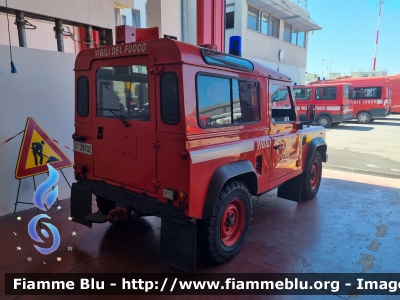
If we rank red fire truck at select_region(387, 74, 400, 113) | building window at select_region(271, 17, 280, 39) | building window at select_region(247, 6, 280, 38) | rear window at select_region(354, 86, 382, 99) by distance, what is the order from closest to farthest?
1. rear window at select_region(354, 86, 382, 99)
2. building window at select_region(247, 6, 280, 38)
3. building window at select_region(271, 17, 280, 39)
4. red fire truck at select_region(387, 74, 400, 113)

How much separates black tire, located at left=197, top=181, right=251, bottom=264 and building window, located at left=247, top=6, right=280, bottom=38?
16.7m

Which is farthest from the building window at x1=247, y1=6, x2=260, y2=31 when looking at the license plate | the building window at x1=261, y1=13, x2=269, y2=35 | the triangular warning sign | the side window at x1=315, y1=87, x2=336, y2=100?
the license plate

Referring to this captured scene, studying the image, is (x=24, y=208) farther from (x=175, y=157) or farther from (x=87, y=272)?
(x=175, y=157)

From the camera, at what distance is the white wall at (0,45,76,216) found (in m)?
3.98

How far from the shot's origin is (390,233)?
3.87m

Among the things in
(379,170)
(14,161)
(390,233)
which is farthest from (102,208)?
(379,170)

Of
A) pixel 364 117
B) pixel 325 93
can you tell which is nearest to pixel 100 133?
pixel 325 93

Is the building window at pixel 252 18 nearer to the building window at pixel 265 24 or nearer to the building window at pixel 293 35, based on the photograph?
the building window at pixel 265 24

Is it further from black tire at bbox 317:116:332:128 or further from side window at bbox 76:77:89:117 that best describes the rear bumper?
black tire at bbox 317:116:332:128

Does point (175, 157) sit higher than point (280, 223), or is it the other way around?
point (175, 157)

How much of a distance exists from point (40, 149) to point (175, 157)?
2469mm

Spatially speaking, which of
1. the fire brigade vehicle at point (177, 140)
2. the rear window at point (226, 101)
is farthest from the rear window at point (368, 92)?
the rear window at point (226, 101)

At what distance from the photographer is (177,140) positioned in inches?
102

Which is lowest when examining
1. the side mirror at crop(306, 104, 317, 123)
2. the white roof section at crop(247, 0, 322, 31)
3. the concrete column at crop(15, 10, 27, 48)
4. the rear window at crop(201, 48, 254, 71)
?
the side mirror at crop(306, 104, 317, 123)
